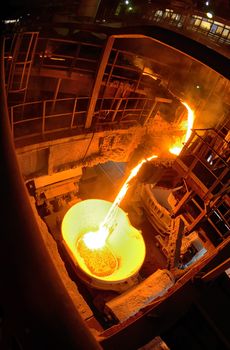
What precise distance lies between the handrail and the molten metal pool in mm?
6127

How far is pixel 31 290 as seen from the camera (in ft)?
4.02

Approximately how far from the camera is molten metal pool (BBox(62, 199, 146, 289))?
7504 millimetres

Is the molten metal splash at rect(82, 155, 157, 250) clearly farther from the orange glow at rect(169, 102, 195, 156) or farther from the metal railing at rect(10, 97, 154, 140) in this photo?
the orange glow at rect(169, 102, 195, 156)

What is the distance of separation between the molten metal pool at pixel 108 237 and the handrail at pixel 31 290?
6.13m

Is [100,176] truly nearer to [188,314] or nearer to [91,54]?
[91,54]

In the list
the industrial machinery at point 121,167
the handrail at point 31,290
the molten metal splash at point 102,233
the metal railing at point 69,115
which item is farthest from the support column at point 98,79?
the handrail at point 31,290

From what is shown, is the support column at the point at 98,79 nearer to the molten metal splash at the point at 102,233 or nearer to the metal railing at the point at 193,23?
the molten metal splash at the point at 102,233

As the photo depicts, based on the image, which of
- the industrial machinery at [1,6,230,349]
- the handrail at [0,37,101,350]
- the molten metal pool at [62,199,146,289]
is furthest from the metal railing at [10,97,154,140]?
the handrail at [0,37,101,350]

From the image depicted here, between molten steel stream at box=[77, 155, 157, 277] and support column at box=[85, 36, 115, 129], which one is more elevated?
support column at box=[85, 36, 115, 129]

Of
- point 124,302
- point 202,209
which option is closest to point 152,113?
point 202,209

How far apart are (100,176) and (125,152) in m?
2.74

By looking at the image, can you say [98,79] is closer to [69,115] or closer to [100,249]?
[69,115]

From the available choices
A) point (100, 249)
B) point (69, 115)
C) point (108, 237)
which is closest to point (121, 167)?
point (108, 237)

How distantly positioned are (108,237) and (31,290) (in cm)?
806
